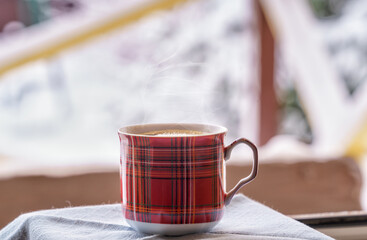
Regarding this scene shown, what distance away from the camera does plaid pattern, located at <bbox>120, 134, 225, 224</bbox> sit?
2.22 feet

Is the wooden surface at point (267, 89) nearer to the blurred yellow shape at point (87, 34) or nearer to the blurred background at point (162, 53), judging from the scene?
the blurred background at point (162, 53)

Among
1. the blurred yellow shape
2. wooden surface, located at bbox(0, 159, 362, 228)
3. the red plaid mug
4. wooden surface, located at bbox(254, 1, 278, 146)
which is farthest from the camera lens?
wooden surface, located at bbox(254, 1, 278, 146)

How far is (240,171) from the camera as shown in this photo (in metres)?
2.00

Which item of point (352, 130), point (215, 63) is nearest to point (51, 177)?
point (352, 130)

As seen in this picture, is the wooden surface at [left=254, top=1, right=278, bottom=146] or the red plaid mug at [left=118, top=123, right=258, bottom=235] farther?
the wooden surface at [left=254, top=1, right=278, bottom=146]

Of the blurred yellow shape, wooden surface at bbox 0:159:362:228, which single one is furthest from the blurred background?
wooden surface at bbox 0:159:362:228

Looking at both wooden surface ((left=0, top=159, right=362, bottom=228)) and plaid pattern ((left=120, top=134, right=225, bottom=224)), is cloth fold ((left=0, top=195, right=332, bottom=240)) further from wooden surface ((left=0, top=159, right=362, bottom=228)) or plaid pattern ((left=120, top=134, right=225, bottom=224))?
wooden surface ((left=0, top=159, right=362, bottom=228))

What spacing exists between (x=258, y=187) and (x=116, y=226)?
4.30ft

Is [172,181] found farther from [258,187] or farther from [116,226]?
[258,187]

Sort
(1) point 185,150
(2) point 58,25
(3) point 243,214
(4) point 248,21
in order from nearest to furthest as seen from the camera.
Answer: (1) point 185,150, (3) point 243,214, (2) point 58,25, (4) point 248,21

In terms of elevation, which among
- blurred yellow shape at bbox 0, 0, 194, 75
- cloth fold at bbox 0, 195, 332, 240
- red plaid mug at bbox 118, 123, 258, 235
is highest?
blurred yellow shape at bbox 0, 0, 194, 75

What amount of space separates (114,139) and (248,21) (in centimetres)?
111

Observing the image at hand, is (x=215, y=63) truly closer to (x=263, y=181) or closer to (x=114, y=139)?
(x=114, y=139)

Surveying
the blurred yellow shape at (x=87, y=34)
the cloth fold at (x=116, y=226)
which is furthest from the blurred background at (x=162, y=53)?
the cloth fold at (x=116, y=226)
